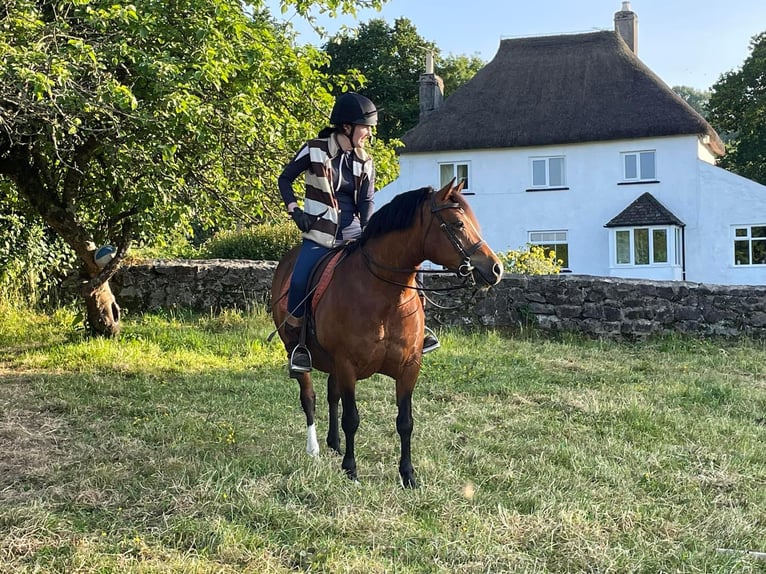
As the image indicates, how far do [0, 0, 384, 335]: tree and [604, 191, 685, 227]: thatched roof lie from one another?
16.0m

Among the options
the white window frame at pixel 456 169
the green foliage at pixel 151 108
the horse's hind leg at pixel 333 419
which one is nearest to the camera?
the horse's hind leg at pixel 333 419

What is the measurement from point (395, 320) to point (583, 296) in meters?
8.18

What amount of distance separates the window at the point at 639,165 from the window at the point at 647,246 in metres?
2.04

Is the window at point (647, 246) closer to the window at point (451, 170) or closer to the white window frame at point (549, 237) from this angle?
the white window frame at point (549, 237)

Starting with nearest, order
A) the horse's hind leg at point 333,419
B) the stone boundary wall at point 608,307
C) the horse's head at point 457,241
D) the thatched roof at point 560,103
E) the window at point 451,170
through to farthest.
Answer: the horse's head at point 457,241, the horse's hind leg at point 333,419, the stone boundary wall at point 608,307, the thatched roof at point 560,103, the window at point 451,170

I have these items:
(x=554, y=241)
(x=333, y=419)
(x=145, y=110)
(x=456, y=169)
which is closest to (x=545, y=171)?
(x=554, y=241)

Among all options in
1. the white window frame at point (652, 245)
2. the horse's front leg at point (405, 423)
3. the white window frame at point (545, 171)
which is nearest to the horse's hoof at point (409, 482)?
the horse's front leg at point (405, 423)

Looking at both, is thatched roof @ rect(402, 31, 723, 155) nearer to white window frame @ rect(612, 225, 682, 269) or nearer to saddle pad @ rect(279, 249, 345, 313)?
white window frame @ rect(612, 225, 682, 269)

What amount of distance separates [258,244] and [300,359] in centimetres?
1655

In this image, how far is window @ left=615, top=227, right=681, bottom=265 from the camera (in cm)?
2284

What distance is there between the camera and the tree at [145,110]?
6125 mm

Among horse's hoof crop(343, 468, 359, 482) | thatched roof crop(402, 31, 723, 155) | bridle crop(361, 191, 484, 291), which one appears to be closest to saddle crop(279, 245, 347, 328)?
bridle crop(361, 191, 484, 291)

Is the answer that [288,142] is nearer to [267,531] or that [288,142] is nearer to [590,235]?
[267,531]

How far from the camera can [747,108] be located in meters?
31.0
